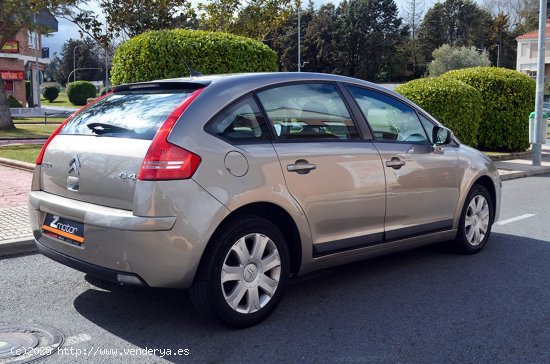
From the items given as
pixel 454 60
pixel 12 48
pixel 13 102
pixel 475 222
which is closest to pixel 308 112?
pixel 475 222

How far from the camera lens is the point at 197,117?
13.0ft

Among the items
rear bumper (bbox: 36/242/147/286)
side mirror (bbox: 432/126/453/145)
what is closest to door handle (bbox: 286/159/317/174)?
rear bumper (bbox: 36/242/147/286)

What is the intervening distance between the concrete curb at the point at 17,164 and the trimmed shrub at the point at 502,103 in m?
10.0

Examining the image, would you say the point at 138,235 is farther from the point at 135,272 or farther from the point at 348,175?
the point at 348,175

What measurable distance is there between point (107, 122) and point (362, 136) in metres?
1.95

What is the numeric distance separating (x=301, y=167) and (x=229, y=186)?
0.66 meters

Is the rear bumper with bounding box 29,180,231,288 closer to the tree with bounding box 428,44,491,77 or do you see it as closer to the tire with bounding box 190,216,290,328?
the tire with bounding box 190,216,290,328

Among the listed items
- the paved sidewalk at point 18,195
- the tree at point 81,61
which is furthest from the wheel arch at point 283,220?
the tree at point 81,61

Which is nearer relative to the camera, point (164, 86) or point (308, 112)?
point (164, 86)

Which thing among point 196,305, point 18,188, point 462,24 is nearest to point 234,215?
point 196,305

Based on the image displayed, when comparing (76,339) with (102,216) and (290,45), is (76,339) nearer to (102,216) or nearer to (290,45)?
(102,216)

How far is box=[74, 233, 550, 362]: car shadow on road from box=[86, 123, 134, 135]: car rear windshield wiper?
1.28m

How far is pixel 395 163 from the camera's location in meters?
5.04

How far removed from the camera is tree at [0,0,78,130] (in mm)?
20297
